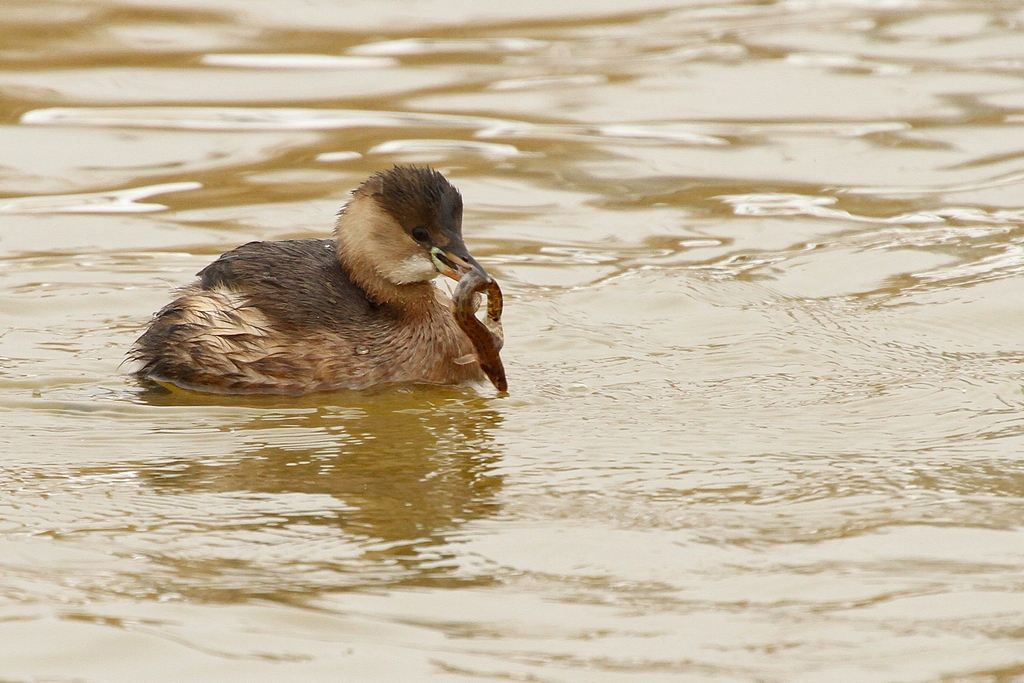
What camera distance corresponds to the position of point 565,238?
9664mm

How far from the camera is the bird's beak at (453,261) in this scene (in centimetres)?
710

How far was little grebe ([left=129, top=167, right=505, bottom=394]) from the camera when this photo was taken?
23.3 ft

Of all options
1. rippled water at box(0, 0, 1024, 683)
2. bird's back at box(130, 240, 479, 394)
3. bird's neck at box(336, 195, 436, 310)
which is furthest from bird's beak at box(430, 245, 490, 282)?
rippled water at box(0, 0, 1024, 683)

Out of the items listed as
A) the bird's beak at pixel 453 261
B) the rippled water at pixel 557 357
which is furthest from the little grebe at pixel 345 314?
the rippled water at pixel 557 357

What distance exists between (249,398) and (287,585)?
2.39 m

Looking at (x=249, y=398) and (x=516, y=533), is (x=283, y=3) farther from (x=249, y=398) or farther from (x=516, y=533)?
(x=516, y=533)

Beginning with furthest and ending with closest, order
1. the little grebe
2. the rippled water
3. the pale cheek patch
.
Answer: the pale cheek patch
the little grebe
the rippled water

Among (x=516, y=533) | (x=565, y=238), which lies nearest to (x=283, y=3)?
(x=565, y=238)

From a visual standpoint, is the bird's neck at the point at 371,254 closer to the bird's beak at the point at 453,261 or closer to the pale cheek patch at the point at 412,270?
the pale cheek patch at the point at 412,270

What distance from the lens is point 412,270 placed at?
286 inches

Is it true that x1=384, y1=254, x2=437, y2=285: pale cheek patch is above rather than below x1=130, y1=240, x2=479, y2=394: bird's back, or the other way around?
above

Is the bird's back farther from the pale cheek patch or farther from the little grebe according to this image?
the pale cheek patch

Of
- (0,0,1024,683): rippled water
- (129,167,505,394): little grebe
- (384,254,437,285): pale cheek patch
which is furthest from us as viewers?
(384,254,437,285): pale cheek patch

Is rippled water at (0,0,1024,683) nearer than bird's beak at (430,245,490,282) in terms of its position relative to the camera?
Yes
